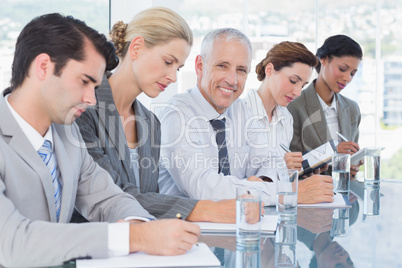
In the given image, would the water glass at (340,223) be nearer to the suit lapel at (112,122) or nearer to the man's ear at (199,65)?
the suit lapel at (112,122)

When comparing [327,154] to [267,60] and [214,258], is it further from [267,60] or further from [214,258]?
[214,258]

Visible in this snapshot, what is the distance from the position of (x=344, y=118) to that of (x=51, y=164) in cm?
269

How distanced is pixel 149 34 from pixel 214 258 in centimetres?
112

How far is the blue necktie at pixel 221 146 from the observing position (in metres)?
2.70

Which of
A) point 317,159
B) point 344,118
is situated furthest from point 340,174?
point 344,118

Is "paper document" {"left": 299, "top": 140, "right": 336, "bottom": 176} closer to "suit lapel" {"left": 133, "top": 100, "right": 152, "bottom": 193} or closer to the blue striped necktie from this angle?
"suit lapel" {"left": 133, "top": 100, "right": 152, "bottom": 193}

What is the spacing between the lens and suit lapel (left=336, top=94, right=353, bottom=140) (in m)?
3.94

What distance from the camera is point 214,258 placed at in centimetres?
147

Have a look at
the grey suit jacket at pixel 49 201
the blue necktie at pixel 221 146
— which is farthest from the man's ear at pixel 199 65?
the grey suit jacket at pixel 49 201

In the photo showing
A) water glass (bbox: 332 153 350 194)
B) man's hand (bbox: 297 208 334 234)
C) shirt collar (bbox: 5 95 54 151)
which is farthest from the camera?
water glass (bbox: 332 153 350 194)

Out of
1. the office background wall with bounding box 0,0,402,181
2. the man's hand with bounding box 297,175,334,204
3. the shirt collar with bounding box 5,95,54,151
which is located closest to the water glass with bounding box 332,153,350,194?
the man's hand with bounding box 297,175,334,204

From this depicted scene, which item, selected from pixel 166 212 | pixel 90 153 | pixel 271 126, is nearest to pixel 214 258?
pixel 166 212

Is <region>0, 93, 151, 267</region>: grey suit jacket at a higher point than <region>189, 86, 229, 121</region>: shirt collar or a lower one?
lower

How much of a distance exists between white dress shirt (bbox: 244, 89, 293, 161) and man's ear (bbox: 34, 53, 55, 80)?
5.62 feet
